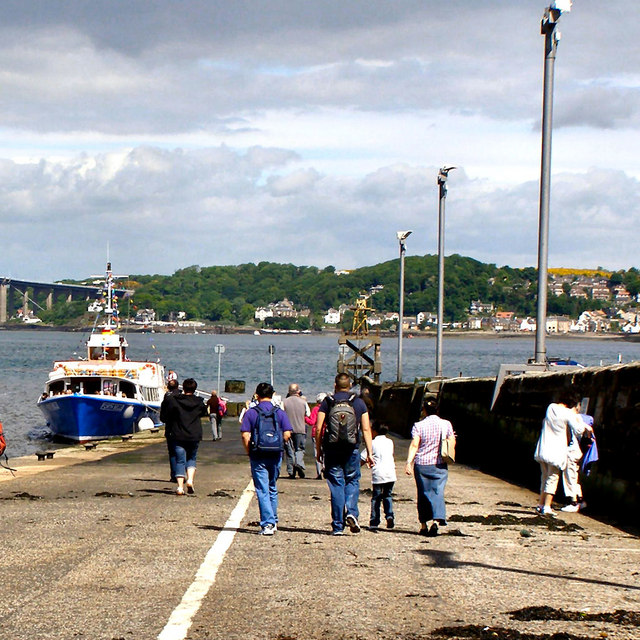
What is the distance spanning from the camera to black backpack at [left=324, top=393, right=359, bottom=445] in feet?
41.5

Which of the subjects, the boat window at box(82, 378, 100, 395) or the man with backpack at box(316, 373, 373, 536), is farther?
the boat window at box(82, 378, 100, 395)

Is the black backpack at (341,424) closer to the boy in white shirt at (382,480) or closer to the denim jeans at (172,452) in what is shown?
the boy in white shirt at (382,480)

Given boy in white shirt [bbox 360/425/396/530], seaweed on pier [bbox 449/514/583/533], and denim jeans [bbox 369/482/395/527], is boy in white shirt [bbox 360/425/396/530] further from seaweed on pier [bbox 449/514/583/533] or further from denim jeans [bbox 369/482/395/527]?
seaweed on pier [bbox 449/514/583/533]

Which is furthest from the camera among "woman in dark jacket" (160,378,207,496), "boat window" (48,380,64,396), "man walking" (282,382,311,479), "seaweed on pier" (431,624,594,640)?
"boat window" (48,380,64,396)

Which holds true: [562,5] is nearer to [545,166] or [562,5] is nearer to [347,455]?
[545,166]

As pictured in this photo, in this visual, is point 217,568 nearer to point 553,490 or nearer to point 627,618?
point 627,618

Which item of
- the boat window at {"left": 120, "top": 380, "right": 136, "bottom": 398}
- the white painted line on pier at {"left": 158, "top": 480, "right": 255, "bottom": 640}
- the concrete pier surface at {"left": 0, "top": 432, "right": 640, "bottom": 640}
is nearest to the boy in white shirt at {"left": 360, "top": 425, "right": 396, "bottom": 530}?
the concrete pier surface at {"left": 0, "top": 432, "right": 640, "bottom": 640}

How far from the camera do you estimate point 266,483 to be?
1273 centimetres

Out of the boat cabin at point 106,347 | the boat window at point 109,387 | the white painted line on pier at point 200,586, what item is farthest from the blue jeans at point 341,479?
the boat cabin at point 106,347

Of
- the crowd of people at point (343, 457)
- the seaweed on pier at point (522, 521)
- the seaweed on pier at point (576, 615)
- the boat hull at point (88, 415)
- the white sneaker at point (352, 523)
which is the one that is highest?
the crowd of people at point (343, 457)

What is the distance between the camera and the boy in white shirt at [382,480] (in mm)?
13508

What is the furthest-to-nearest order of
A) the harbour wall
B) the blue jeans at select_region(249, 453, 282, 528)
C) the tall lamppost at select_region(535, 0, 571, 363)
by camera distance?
the tall lamppost at select_region(535, 0, 571, 363), the harbour wall, the blue jeans at select_region(249, 453, 282, 528)

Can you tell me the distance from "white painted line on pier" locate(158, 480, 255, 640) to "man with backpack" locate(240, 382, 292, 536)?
57 centimetres

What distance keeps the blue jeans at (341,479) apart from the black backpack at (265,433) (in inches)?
22.8
